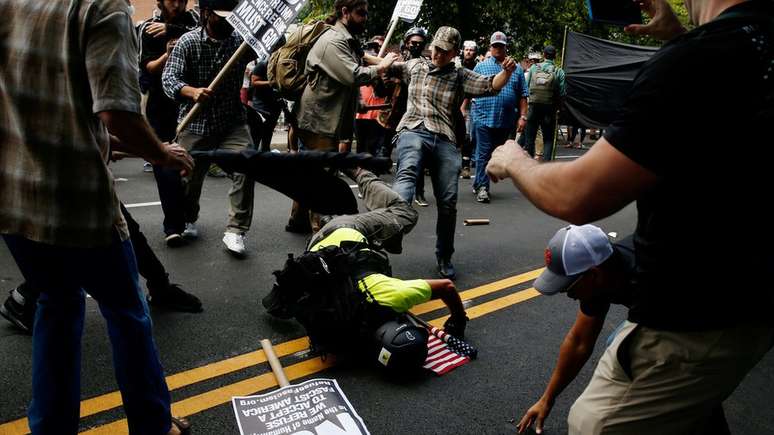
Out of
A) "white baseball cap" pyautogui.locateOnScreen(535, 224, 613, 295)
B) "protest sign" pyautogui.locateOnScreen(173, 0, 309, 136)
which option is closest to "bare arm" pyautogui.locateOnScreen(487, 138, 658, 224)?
"white baseball cap" pyautogui.locateOnScreen(535, 224, 613, 295)

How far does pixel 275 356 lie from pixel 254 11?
2169mm

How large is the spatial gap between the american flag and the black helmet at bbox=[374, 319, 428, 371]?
174mm

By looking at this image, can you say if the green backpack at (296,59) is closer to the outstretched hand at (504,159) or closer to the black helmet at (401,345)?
the black helmet at (401,345)

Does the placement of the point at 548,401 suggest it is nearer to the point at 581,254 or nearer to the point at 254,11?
the point at 581,254

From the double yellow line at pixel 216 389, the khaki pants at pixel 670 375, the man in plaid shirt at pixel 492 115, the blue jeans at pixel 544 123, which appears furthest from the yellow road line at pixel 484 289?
the blue jeans at pixel 544 123

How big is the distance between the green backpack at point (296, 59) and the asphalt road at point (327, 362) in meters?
1.40

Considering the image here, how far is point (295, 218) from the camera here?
5.73m

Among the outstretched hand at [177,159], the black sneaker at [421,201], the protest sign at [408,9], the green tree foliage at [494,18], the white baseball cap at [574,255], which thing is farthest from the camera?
the green tree foliage at [494,18]

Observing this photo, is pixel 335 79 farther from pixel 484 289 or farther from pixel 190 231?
pixel 484 289

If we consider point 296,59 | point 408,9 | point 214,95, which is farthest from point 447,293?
point 408,9

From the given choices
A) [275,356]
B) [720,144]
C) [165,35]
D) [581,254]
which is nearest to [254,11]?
[165,35]

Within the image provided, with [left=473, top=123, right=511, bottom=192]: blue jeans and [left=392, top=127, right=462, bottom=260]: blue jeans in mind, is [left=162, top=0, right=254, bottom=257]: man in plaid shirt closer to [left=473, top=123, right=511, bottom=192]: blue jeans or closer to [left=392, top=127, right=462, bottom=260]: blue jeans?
[left=392, top=127, right=462, bottom=260]: blue jeans

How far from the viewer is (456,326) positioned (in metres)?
3.54

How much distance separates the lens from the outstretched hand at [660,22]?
1.98 m
